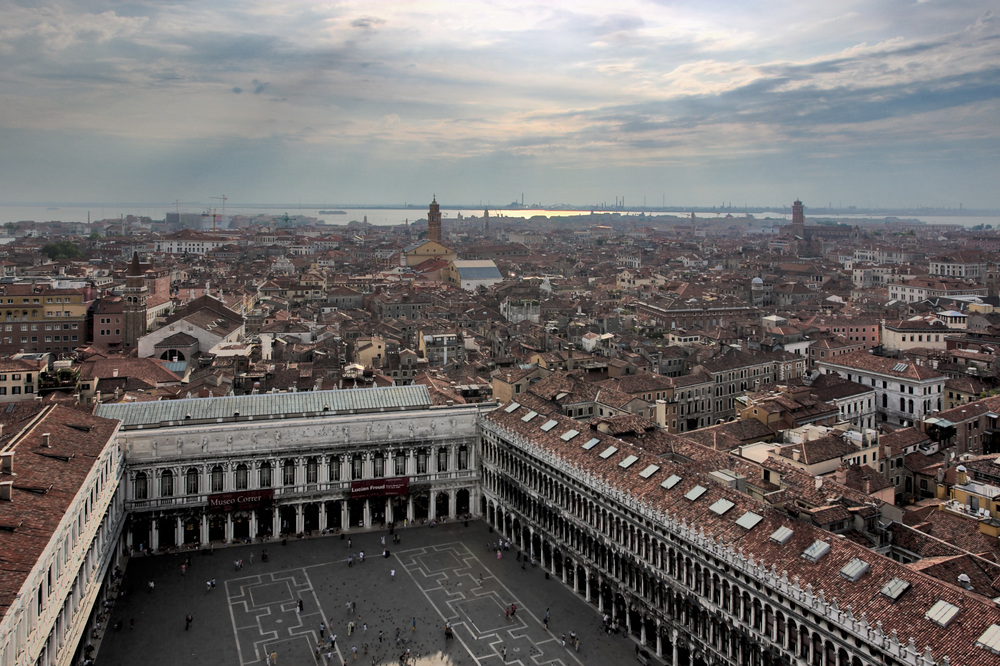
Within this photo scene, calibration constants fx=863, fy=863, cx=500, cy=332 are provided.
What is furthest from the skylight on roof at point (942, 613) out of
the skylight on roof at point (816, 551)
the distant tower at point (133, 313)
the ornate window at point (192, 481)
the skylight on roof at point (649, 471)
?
the distant tower at point (133, 313)

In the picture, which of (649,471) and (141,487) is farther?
(141,487)

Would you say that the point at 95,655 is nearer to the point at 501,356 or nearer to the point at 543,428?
the point at 543,428

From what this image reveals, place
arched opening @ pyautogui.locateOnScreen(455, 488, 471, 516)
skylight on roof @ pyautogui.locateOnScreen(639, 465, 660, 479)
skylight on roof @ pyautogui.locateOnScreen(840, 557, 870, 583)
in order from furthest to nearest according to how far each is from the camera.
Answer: arched opening @ pyautogui.locateOnScreen(455, 488, 471, 516)
skylight on roof @ pyautogui.locateOnScreen(639, 465, 660, 479)
skylight on roof @ pyautogui.locateOnScreen(840, 557, 870, 583)

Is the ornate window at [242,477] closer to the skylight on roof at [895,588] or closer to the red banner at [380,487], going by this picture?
the red banner at [380,487]

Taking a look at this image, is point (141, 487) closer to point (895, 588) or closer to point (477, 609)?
point (477, 609)

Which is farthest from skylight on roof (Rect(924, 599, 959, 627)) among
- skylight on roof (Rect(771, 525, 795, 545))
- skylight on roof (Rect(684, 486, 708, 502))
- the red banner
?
the red banner

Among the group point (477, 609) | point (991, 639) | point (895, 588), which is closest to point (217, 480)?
point (477, 609)

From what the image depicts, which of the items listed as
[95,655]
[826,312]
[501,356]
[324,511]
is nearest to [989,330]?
[826,312]

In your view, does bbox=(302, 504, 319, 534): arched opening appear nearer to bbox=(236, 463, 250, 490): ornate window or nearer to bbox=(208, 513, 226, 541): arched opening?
bbox=(236, 463, 250, 490): ornate window
